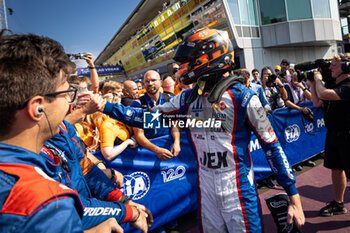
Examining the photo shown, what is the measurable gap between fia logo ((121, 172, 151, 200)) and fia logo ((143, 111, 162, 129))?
→ 3.77ft

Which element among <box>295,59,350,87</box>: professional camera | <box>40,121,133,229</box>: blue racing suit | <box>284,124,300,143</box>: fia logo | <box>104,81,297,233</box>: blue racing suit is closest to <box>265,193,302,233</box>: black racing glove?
<box>104,81,297,233</box>: blue racing suit

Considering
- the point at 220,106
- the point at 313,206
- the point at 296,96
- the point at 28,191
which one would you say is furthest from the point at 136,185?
the point at 296,96

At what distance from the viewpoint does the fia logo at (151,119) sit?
1988 mm

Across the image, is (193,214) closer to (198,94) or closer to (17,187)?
(198,94)

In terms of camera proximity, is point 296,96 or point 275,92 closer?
point 296,96

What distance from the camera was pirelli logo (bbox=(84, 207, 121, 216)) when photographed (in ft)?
4.09

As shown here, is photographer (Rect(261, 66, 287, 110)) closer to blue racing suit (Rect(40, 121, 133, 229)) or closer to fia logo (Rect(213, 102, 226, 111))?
fia logo (Rect(213, 102, 226, 111))

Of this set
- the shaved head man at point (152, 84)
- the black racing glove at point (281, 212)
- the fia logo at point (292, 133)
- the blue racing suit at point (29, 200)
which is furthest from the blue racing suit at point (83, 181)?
the fia logo at point (292, 133)

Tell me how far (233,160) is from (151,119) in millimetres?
854

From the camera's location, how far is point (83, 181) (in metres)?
1.48

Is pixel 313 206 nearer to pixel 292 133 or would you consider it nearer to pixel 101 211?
pixel 292 133

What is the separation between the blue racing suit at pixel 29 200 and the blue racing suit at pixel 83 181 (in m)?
0.37

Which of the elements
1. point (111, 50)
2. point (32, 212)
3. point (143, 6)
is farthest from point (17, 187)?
point (111, 50)

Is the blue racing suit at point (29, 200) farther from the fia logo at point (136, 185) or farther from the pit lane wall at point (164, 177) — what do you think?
the fia logo at point (136, 185)
